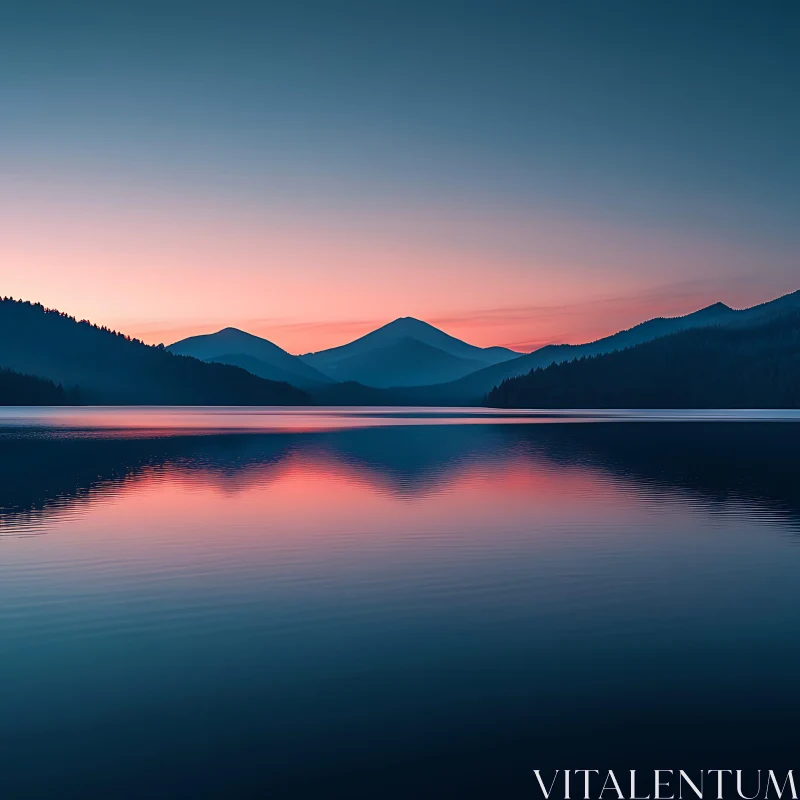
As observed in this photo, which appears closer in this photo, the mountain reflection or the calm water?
the calm water

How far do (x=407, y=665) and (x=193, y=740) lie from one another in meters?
4.64

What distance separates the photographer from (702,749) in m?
11.7

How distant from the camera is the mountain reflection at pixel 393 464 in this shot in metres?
43.3

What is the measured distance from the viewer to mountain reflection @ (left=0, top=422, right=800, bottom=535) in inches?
1706

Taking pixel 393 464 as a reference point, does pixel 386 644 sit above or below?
below

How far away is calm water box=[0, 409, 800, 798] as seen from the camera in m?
11.5

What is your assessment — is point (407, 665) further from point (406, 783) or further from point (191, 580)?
point (191, 580)

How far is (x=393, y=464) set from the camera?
63.7 m

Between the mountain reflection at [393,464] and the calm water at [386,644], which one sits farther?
the mountain reflection at [393,464]

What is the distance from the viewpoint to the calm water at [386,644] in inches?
453

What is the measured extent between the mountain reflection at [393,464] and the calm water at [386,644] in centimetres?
306

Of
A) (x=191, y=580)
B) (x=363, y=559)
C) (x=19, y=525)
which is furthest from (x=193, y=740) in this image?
(x=19, y=525)

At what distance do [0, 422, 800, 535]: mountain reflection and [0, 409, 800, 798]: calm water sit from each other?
3.06 metres

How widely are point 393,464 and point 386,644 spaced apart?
4691cm
